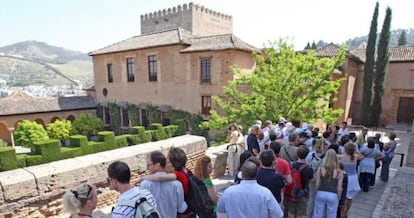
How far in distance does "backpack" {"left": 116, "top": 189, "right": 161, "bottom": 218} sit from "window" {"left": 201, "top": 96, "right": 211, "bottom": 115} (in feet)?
65.1

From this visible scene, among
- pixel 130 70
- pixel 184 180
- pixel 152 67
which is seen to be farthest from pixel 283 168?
pixel 130 70

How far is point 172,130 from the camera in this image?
75.6 feet

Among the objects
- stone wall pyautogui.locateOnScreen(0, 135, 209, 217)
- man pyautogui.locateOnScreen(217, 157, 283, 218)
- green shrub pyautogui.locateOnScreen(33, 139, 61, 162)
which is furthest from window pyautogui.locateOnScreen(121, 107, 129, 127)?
man pyautogui.locateOnScreen(217, 157, 283, 218)

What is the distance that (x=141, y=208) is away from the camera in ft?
7.82

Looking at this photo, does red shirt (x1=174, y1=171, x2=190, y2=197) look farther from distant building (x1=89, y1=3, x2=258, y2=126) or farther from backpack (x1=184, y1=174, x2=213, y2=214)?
distant building (x1=89, y1=3, x2=258, y2=126)

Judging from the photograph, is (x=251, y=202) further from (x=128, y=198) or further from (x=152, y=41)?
(x=152, y=41)

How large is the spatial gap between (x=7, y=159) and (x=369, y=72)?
29.1m

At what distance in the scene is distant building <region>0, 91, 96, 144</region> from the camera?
26453mm

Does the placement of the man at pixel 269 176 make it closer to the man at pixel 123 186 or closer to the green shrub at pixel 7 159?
the man at pixel 123 186

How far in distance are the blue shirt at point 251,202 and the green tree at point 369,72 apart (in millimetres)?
26854

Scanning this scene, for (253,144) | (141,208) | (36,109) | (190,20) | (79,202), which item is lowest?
(36,109)

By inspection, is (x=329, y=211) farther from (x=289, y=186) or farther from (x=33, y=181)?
(x=33, y=181)


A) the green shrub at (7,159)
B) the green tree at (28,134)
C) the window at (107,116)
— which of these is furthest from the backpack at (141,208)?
the window at (107,116)

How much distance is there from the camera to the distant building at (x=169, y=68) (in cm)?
2106
